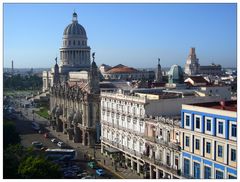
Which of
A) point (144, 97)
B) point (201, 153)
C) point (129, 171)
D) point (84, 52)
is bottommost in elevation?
point (129, 171)

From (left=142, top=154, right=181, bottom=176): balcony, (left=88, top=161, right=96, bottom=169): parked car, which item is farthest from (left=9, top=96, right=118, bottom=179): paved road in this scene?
(left=142, top=154, right=181, bottom=176): balcony

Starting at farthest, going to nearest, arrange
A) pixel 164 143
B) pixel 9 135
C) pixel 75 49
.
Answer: pixel 75 49 < pixel 9 135 < pixel 164 143

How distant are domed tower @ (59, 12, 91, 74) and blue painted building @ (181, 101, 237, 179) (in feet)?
310

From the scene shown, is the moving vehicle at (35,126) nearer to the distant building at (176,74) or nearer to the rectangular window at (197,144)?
the distant building at (176,74)

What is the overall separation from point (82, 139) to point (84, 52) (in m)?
63.0

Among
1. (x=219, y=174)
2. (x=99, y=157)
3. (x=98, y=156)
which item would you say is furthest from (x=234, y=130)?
(x=98, y=156)

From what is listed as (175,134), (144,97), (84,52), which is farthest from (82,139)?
(84,52)

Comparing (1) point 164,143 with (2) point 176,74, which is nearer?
(1) point 164,143

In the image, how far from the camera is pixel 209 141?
41562 mm

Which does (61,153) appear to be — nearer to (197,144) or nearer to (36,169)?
(36,169)

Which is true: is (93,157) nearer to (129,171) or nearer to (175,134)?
(129,171)

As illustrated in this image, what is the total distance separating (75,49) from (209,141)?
10083cm

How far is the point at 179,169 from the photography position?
4672 cm

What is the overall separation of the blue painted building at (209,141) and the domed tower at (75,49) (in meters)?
94.4
